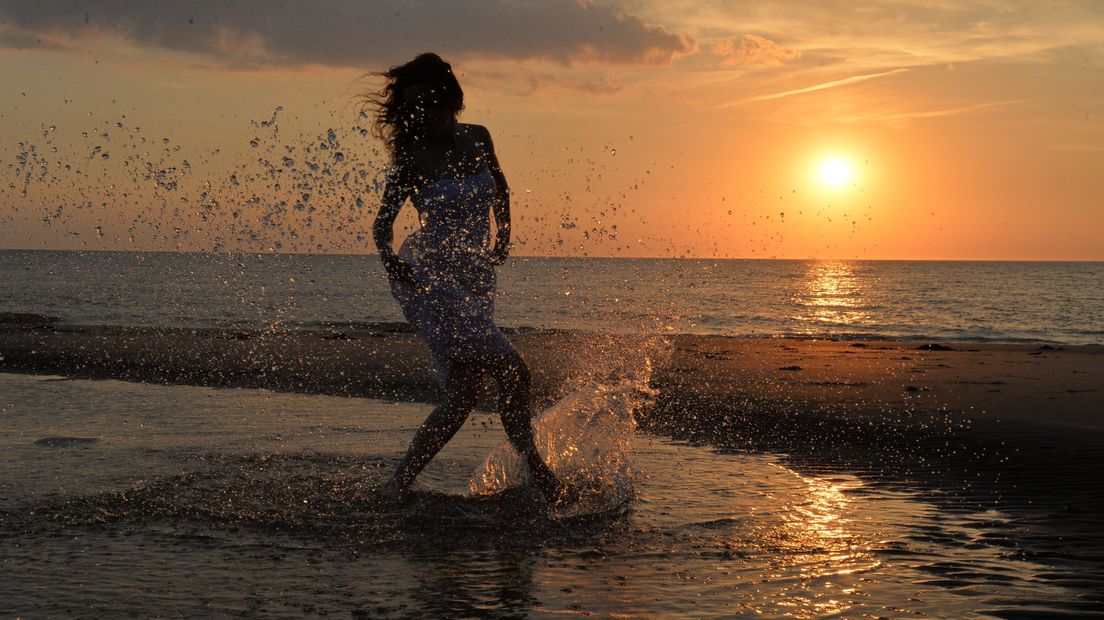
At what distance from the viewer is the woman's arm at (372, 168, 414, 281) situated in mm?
4871

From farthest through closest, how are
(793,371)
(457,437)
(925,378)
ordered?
(793,371) < (925,378) < (457,437)

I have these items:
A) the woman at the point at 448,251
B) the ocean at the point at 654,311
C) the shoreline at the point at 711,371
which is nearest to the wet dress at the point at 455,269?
the woman at the point at 448,251

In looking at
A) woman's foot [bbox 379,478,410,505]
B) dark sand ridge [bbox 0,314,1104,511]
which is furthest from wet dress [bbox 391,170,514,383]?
dark sand ridge [bbox 0,314,1104,511]

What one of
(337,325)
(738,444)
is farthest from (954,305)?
(738,444)

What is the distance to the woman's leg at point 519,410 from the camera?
16.3 feet

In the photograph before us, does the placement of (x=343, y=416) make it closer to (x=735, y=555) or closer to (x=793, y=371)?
(x=735, y=555)

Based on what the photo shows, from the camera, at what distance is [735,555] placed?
4148 millimetres

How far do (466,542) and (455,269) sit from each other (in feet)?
4.28

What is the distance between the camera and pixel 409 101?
5.01 m

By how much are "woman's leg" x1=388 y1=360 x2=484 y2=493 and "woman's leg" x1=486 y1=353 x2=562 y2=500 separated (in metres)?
0.12

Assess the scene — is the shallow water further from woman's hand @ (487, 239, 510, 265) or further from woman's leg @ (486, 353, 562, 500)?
woman's hand @ (487, 239, 510, 265)

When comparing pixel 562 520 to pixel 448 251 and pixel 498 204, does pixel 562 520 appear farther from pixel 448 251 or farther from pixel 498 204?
pixel 498 204

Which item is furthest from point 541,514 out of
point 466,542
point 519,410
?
point 466,542

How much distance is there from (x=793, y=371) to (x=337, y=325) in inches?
655
